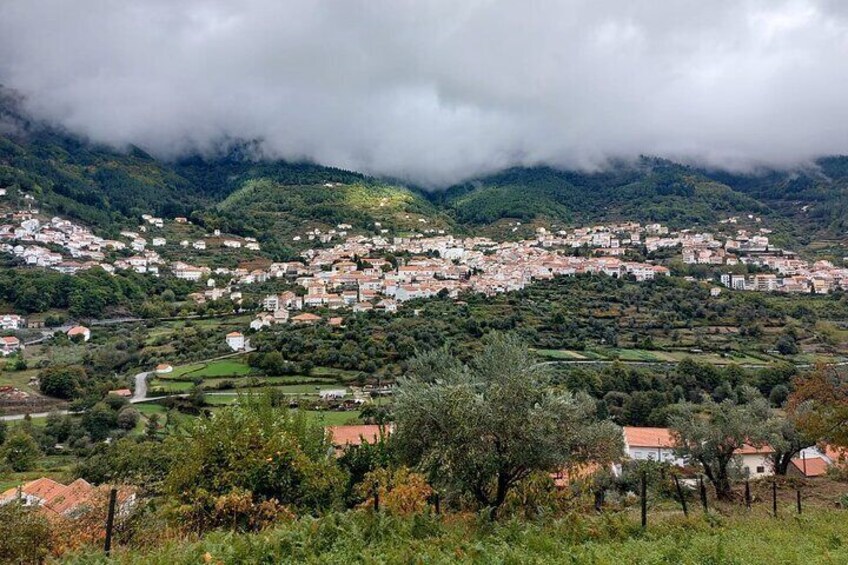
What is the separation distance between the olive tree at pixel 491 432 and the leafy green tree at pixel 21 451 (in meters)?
25.3

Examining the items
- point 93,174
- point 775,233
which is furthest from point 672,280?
point 93,174

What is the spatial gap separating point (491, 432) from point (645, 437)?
22.3m

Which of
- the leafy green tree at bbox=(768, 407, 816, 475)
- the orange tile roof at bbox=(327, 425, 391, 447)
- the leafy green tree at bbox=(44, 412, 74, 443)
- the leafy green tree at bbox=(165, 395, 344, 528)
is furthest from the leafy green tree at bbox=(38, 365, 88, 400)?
the leafy green tree at bbox=(768, 407, 816, 475)

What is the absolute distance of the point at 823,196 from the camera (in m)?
129

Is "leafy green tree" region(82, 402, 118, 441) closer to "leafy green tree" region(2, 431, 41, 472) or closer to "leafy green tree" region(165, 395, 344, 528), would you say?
"leafy green tree" region(2, 431, 41, 472)

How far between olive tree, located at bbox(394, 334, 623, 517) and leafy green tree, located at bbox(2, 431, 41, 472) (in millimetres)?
25266

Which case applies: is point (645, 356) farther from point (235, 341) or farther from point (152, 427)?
point (152, 427)

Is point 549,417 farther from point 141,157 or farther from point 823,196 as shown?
point 141,157

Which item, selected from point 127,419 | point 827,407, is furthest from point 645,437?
point 127,419

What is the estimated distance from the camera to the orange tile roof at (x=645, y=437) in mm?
26359

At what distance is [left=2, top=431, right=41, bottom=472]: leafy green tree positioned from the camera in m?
24.8

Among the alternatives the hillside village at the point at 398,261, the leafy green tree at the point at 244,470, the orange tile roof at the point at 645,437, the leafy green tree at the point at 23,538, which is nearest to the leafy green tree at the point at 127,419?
the hillside village at the point at 398,261

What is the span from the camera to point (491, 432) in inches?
356

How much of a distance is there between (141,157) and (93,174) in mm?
45893
